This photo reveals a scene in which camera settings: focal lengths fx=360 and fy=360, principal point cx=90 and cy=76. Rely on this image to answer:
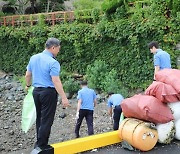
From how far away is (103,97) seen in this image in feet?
46.6

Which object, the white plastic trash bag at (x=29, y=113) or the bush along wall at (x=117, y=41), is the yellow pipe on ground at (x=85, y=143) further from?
the bush along wall at (x=117, y=41)

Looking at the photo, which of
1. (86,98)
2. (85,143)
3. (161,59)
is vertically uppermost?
(161,59)

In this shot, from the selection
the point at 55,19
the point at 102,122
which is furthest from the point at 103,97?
the point at 55,19

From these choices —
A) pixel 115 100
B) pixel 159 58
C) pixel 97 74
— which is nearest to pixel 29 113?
pixel 115 100

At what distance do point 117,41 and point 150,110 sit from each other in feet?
31.3

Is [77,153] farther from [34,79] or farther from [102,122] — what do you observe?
[102,122]

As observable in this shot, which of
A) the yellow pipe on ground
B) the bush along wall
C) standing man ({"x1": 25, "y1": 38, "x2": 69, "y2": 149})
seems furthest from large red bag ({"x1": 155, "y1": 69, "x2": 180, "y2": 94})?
the bush along wall

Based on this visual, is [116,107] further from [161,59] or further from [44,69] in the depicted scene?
[44,69]

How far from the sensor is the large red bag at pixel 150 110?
532 cm

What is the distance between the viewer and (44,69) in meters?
4.96

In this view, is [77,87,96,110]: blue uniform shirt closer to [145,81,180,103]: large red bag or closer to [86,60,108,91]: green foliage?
[145,81,180,103]: large red bag

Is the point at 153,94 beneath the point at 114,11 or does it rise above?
beneath

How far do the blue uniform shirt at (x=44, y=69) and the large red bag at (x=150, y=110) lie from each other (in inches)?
54.0

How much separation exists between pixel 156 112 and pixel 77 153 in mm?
1307
